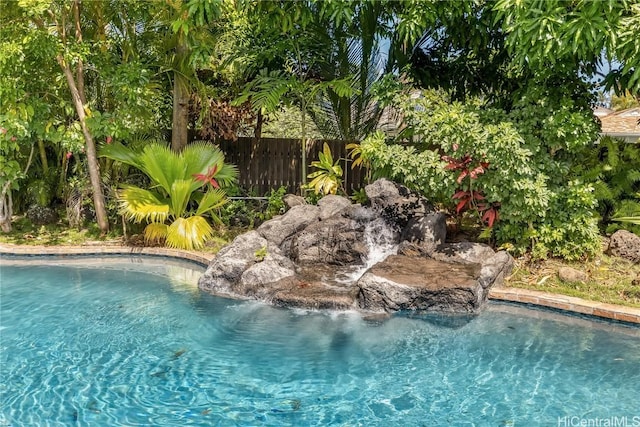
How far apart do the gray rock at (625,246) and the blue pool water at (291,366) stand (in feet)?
4.99

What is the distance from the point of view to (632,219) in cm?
700

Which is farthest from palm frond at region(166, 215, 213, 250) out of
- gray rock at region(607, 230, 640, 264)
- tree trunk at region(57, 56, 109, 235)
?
gray rock at region(607, 230, 640, 264)

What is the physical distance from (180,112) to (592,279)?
7240 mm

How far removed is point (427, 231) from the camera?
24.9ft

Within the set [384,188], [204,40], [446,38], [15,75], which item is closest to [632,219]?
[384,188]

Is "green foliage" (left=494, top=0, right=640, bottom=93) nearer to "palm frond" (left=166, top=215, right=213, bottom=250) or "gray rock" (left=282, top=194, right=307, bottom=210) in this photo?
"gray rock" (left=282, top=194, right=307, bottom=210)

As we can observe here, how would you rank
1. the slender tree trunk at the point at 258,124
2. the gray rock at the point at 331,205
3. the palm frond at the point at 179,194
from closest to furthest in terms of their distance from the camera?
the gray rock at the point at 331,205, the palm frond at the point at 179,194, the slender tree trunk at the point at 258,124

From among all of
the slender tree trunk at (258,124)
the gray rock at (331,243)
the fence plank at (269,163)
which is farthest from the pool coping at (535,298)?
the slender tree trunk at (258,124)

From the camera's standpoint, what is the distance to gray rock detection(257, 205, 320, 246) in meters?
8.08

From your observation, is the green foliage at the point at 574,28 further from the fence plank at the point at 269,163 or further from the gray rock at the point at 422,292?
the fence plank at the point at 269,163

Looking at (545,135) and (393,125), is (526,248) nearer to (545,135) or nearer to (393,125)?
(545,135)

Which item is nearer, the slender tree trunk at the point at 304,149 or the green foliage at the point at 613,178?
the green foliage at the point at 613,178

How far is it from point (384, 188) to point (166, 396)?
466cm

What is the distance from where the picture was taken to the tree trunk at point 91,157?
8.79 m
